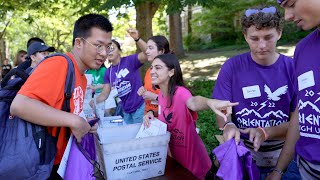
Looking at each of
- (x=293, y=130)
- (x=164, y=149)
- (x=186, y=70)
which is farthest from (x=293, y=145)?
(x=186, y=70)

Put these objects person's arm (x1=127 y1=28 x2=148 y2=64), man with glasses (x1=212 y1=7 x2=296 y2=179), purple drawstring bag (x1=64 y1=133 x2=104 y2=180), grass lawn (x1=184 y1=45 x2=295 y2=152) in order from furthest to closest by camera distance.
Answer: grass lawn (x1=184 y1=45 x2=295 y2=152)
person's arm (x1=127 y1=28 x2=148 y2=64)
man with glasses (x1=212 y1=7 x2=296 y2=179)
purple drawstring bag (x1=64 y1=133 x2=104 y2=180)

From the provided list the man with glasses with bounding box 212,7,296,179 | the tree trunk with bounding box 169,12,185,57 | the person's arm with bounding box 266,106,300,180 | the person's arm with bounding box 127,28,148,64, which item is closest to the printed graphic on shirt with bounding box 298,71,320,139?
the person's arm with bounding box 266,106,300,180

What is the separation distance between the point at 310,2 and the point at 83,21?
1325 mm

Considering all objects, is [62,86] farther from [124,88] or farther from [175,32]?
[175,32]

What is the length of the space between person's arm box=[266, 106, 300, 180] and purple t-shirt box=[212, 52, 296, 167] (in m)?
0.14

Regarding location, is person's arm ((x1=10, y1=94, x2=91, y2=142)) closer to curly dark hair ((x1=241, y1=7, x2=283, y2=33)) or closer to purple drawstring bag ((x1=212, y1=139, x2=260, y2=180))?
purple drawstring bag ((x1=212, y1=139, x2=260, y2=180))

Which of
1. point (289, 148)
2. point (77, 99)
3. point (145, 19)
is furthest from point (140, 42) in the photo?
point (145, 19)

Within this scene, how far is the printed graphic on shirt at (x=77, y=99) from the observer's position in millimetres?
1850

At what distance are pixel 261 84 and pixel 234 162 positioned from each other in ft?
2.22

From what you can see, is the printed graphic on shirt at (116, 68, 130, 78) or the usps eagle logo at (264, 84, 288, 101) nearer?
the usps eagle logo at (264, 84, 288, 101)

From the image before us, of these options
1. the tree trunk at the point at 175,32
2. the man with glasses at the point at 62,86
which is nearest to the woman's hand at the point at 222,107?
the man with glasses at the point at 62,86

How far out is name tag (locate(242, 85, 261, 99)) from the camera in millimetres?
1979

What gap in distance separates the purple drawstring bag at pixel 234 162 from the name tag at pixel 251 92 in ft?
1.61

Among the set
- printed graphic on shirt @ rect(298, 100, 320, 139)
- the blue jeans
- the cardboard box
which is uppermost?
printed graphic on shirt @ rect(298, 100, 320, 139)
